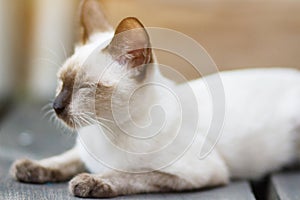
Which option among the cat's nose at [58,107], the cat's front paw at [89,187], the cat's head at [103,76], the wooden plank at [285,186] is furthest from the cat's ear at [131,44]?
the wooden plank at [285,186]

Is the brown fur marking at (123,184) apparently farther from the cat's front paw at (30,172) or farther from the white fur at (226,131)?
the cat's front paw at (30,172)

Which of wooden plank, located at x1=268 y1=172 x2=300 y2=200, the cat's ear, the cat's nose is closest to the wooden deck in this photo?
wooden plank, located at x1=268 y1=172 x2=300 y2=200

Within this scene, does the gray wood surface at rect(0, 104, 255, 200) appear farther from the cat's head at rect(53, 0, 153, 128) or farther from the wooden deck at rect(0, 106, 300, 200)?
the cat's head at rect(53, 0, 153, 128)

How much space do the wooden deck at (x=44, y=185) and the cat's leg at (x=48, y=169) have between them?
0.08 ft

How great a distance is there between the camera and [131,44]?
149 centimetres

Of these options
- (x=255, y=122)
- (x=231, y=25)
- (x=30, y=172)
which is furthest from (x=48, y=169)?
(x=231, y=25)

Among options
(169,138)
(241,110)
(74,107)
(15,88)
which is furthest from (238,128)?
(15,88)

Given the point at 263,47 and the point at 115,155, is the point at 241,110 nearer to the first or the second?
the point at 115,155

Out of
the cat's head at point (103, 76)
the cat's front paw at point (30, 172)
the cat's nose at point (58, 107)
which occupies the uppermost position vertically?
the cat's head at point (103, 76)

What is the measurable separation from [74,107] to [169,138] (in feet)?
0.88

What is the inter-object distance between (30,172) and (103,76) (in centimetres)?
31

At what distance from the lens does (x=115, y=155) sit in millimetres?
1590

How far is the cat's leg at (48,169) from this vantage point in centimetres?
163

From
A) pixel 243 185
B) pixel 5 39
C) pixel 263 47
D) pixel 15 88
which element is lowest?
pixel 243 185
